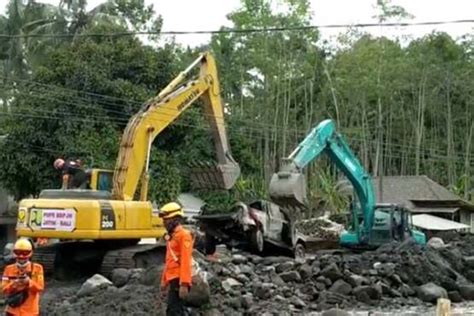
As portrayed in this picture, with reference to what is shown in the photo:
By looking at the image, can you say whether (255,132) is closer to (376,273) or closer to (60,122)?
(60,122)

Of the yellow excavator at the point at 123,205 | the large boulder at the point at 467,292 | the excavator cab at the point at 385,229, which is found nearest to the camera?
the yellow excavator at the point at 123,205

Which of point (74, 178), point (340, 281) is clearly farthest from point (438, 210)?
point (74, 178)

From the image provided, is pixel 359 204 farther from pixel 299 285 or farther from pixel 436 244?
pixel 299 285

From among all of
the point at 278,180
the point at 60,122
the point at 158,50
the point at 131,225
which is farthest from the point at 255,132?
the point at 131,225

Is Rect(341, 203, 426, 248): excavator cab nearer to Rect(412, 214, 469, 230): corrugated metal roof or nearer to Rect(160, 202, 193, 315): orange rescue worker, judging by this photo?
Rect(412, 214, 469, 230): corrugated metal roof

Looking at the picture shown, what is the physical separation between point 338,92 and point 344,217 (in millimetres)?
11946

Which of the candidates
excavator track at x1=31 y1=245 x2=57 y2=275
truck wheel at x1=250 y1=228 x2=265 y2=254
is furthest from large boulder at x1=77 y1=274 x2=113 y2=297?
truck wheel at x1=250 y1=228 x2=265 y2=254

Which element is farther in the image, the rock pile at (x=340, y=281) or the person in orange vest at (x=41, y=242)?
the person in orange vest at (x=41, y=242)

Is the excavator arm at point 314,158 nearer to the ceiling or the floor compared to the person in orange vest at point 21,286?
nearer to the ceiling

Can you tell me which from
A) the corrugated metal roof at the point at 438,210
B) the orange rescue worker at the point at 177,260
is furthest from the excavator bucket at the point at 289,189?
the corrugated metal roof at the point at 438,210

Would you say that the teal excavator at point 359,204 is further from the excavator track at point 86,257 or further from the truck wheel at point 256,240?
the excavator track at point 86,257

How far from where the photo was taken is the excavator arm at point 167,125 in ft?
58.0

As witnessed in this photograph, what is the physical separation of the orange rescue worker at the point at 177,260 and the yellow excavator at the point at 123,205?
18.2ft

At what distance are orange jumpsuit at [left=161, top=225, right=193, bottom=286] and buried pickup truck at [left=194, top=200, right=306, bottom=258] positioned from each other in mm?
9746
